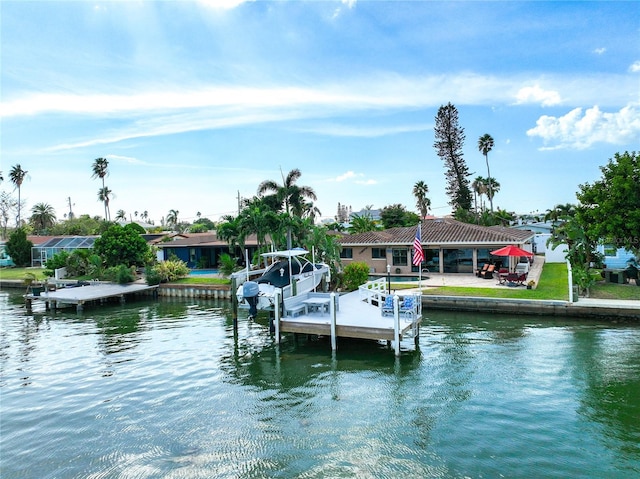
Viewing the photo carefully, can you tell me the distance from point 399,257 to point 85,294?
22243 mm

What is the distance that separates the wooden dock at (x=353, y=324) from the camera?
45.1 feet

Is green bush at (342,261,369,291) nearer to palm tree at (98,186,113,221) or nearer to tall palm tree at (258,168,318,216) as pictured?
tall palm tree at (258,168,318,216)

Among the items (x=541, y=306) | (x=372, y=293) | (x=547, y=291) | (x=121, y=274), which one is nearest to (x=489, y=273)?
(x=547, y=291)

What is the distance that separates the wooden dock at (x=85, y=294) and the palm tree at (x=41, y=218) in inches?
2007

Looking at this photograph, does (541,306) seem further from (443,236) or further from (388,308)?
(443,236)

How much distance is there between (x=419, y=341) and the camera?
52.1 ft

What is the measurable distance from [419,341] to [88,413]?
11094 mm

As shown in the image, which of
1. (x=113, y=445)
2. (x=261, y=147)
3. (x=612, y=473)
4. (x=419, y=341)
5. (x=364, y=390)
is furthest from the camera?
(x=261, y=147)

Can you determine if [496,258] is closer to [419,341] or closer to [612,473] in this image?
[419,341]

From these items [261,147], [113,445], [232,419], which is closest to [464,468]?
[232,419]

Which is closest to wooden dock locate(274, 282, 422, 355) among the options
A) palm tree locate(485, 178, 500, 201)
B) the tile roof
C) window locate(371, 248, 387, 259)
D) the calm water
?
the calm water

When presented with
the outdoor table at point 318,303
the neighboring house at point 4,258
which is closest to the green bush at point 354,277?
the outdoor table at point 318,303

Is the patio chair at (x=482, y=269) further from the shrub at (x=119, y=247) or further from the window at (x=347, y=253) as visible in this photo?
the shrub at (x=119, y=247)

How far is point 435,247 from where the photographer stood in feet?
99.4
